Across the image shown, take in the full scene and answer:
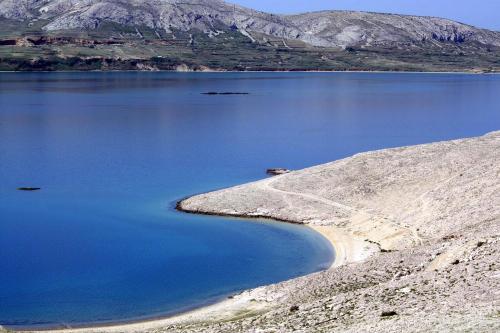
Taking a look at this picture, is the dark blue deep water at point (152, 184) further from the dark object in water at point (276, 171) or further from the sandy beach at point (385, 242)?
the sandy beach at point (385, 242)

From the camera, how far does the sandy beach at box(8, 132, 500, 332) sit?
2605cm

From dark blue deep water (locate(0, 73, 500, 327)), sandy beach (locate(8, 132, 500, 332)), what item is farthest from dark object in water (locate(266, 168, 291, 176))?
sandy beach (locate(8, 132, 500, 332))

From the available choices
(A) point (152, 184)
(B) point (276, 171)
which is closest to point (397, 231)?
(B) point (276, 171)

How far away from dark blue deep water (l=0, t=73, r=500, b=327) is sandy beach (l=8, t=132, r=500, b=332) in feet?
9.33

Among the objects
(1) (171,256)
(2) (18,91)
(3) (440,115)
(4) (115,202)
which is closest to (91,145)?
(4) (115,202)

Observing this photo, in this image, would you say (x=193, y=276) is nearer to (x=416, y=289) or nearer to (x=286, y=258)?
(x=286, y=258)

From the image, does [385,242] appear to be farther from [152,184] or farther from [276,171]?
[152,184]

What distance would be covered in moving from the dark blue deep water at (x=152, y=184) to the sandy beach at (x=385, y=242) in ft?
9.33

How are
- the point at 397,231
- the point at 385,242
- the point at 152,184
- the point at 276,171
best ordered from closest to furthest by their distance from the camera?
1. the point at 385,242
2. the point at 397,231
3. the point at 152,184
4. the point at 276,171

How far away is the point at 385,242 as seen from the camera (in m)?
45.0

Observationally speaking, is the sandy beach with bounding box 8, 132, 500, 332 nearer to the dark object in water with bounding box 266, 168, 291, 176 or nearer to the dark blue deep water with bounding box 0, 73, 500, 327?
the dark blue deep water with bounding box 0, 73, 500, 327

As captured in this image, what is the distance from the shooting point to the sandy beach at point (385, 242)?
26.0 meters

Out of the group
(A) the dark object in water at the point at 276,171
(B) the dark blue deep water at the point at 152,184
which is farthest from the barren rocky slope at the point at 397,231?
(A) the dark object in water at the point at 276,171

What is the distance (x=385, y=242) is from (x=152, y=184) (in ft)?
88.3
